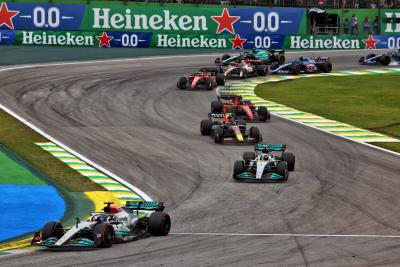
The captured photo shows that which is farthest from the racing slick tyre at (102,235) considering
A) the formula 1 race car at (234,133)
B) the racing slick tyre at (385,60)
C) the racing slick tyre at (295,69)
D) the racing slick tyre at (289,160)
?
the racing slick tyre at (385,60)

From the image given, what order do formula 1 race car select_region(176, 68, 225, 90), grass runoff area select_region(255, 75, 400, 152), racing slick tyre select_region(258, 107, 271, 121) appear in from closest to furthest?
racing slick tyre select_region(258, 107, 271, 121) < grass runoff area select_region(255, 75, 400, 152) < formula 1 race car select_region(176, 68, 225, 90)

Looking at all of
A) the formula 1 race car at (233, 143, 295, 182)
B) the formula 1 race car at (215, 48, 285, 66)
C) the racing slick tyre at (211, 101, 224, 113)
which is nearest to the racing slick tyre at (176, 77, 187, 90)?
the formula 1 race car at (215, 48, 285, 66)

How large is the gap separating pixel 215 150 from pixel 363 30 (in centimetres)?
4300

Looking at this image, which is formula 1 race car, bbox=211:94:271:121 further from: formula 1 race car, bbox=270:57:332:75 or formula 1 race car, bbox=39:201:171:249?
formula 1 race car, bbox=39:201:171:249

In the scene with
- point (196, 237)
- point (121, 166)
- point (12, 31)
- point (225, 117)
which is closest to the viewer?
point (196, 237)

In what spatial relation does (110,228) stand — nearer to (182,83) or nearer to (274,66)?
(182,83)

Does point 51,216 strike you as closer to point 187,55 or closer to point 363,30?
point 187,55

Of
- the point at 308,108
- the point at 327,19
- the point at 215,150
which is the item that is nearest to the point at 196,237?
the point at 215,150

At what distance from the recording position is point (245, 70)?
193ft

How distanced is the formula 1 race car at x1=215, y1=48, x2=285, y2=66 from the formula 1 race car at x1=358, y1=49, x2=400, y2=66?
7072mm

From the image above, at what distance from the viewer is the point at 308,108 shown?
156 ft

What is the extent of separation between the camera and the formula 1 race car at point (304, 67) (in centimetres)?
6094

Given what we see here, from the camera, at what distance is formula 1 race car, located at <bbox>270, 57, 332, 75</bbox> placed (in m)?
60.9

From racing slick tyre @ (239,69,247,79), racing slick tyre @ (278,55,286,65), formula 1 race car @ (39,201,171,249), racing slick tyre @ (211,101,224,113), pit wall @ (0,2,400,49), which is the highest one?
pit wall @ (0,2,400,49)
